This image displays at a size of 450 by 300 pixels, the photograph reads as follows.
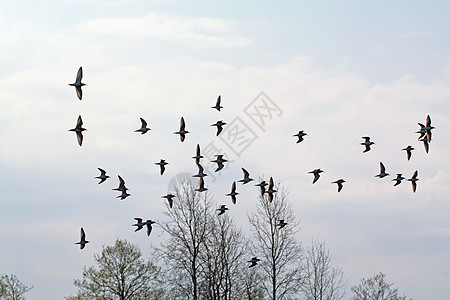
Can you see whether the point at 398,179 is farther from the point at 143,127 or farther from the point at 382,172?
the point at 143,127

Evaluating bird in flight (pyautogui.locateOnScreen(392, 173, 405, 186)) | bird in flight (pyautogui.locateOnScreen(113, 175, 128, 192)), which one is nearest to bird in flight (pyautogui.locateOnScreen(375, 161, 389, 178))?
bird in flight (pyautogui.locateOnScreen(392, 173, 405, 186))

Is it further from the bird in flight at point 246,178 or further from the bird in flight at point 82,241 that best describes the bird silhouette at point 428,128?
the bird in flight at point 82,241

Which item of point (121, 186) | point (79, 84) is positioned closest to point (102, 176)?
point (121, 186)

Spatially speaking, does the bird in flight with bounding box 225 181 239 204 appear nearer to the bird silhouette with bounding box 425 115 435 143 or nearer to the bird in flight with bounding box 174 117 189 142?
the bird in flight with bounding box 174 117 189 142

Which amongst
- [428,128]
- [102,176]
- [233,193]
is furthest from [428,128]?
[102,176]

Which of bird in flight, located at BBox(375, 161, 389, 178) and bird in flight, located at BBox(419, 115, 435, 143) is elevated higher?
bird in flight, located at BBox(419, 115, 435, 143)

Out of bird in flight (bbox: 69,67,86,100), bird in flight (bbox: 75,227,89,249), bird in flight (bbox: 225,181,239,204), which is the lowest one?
bird in flight (bbox: 75,227,89,249)

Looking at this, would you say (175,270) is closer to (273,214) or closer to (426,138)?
(273,214)

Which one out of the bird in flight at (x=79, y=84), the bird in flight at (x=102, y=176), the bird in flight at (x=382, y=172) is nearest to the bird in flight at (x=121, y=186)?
the bird in flight at (x=102, y=176)

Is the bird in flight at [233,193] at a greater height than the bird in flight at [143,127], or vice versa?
the bird in flight at [143,127]

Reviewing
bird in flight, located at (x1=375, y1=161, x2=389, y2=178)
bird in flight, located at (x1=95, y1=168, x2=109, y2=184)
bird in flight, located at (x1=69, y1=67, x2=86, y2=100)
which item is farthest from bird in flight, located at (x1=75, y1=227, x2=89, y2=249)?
bird in flight, located at (x1=375, y1=161, x2=389, y2=178)

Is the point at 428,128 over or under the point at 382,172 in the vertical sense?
over

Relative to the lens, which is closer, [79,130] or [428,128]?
[79,130]

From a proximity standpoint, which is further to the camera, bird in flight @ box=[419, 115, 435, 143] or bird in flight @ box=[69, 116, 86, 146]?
bird in flight @ box=[419, 115, 435, 143]
